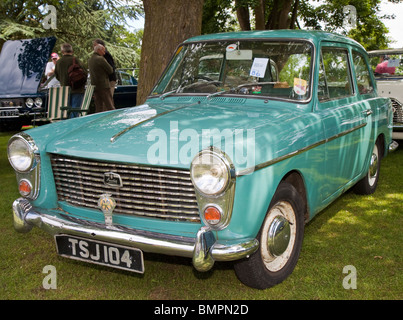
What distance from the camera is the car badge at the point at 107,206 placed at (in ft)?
9.22

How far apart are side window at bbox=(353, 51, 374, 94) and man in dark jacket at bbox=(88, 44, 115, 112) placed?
16.1 feet

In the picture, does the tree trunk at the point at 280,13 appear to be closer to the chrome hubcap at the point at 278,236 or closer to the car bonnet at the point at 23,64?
the car bonnet at the point at 23,64

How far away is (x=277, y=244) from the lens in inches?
116

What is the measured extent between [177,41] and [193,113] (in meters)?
3.02

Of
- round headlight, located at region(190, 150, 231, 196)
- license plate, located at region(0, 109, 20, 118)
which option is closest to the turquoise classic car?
round headlight, located at region(190, 150, 231, 196)

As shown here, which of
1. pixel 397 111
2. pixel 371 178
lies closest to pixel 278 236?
pixel 371 178

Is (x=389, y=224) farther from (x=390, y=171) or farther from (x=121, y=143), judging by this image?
(x=121, y=143)

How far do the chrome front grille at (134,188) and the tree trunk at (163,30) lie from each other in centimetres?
330

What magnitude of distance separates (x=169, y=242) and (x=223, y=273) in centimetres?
90

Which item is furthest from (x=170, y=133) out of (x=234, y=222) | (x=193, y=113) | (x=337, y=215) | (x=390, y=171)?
(x=390, y=171)

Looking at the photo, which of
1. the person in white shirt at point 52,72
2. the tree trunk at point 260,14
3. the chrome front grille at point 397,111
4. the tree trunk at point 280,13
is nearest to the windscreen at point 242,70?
the chrome front grille at point 397,111

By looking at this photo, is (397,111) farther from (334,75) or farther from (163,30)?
(163,30)

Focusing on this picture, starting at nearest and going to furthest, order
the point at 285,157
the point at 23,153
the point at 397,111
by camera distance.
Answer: the point at 285,157, the point at 23,153, the point at 397,111

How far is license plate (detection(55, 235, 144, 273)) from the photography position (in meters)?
2.72
